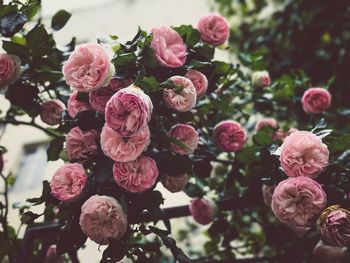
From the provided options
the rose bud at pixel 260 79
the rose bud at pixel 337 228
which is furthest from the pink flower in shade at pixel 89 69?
the rose bud at pixel 260 79

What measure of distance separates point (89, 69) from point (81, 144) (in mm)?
238

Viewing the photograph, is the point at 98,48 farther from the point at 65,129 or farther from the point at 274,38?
the point at 274,38

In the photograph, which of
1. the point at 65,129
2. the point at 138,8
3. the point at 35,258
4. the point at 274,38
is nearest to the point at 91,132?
the point at 65,129

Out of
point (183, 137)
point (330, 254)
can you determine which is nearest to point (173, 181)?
point (183, 137)

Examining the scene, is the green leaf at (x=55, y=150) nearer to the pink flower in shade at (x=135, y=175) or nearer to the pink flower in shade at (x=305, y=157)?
the pink flower in shade at (x=135, y=175)

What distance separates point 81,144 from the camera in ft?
3.58

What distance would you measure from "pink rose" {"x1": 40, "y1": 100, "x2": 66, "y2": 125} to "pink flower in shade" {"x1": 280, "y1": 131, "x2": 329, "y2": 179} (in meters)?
0.84

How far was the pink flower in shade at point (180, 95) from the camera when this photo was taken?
101cm

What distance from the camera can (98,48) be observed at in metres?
1.00

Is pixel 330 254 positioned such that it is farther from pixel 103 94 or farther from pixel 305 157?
pixel 103 94

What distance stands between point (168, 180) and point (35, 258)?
842mm

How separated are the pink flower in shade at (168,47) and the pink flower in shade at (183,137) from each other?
20 cm

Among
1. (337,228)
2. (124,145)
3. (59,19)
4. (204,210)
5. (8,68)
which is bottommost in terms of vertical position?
(204,210)

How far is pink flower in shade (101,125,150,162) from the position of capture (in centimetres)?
92
